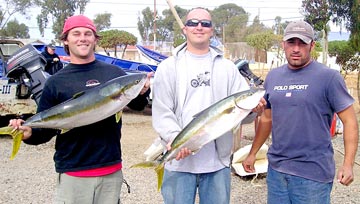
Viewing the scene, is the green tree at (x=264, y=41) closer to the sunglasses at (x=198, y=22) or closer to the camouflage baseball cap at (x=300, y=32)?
the camouflage baseball cap at (x=300, y=32)

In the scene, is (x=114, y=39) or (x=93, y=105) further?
(x=114, y=39)

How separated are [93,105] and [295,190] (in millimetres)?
1511

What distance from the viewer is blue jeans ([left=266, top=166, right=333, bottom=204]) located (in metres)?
3.02

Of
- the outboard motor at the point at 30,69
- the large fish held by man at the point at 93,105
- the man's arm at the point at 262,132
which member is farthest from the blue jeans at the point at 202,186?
the outboard motor at the point at 30,69

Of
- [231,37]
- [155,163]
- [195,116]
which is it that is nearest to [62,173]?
[155,163]

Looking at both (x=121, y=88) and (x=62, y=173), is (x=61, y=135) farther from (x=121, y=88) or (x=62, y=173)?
(x=121, y=88)

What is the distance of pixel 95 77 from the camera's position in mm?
3008

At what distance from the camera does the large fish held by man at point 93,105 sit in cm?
282

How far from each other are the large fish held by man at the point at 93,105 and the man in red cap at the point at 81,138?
117 millimetres

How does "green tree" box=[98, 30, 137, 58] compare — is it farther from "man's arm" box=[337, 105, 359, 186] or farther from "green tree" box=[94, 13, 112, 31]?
"man's arm" box=[337, 105, 359, 186]

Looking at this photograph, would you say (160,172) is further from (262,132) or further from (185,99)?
(262,132)

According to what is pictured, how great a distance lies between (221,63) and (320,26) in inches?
514

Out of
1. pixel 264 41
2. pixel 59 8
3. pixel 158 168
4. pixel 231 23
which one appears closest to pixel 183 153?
pixel 158 168

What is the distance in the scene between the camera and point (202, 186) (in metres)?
3.21
